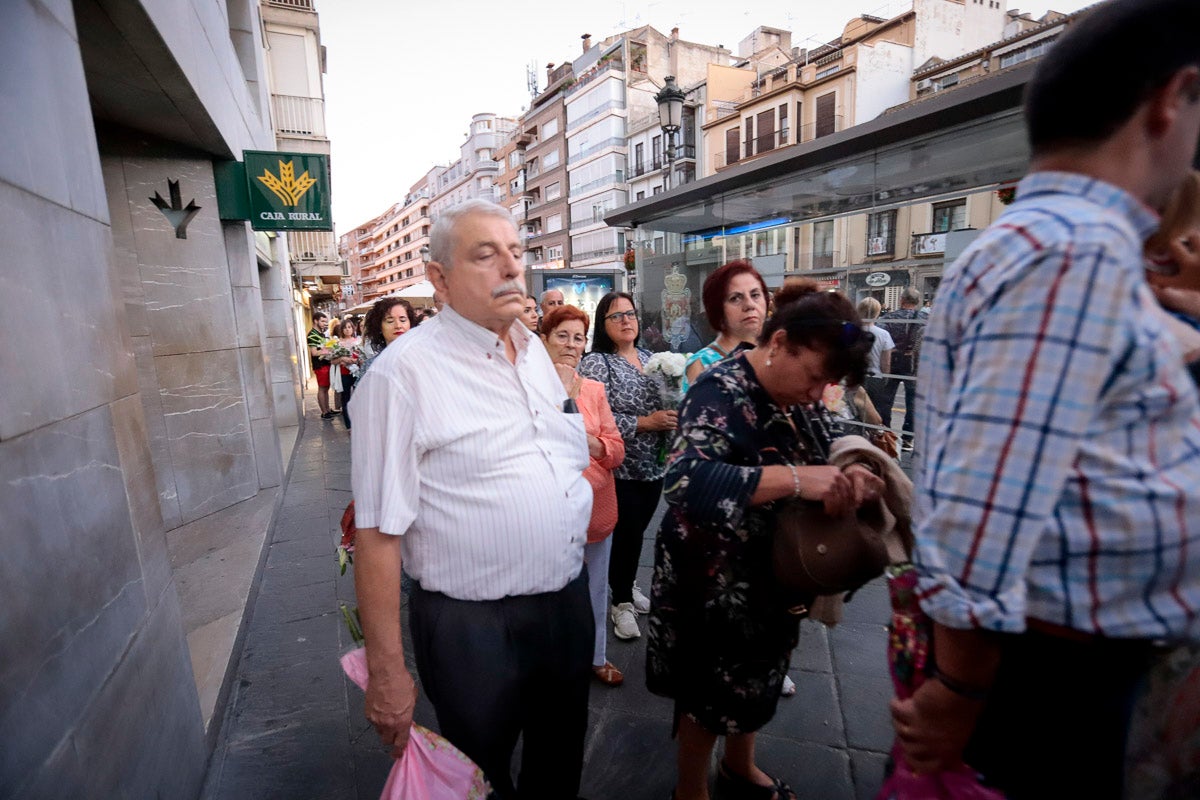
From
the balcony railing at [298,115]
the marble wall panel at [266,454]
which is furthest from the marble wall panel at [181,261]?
the balcony railing at [298,115]

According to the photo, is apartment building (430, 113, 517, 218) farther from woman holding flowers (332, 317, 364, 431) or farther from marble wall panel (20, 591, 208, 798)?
marble wall panel (20, 591, 208, 798)

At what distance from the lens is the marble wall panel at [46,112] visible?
1375 millimetres

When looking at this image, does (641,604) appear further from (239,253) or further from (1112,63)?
(239,253)

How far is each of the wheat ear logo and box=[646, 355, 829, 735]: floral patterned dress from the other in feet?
16.9

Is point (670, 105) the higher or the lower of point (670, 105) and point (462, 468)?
the higher

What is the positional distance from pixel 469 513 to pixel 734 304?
1.77m

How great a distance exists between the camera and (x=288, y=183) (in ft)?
17.4

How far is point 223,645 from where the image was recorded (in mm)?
2902

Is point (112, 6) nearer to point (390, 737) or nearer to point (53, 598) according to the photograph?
point (53, 598)

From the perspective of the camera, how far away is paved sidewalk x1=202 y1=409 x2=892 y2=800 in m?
2.17

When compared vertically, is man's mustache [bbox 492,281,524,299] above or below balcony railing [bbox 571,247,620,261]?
below

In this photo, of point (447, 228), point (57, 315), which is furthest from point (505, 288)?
point (57, 315)

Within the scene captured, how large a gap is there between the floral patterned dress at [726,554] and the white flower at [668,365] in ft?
4.44

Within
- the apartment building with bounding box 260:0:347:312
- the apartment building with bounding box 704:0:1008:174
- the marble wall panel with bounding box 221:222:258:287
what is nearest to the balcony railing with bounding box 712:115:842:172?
the apartment building with bounding box 704:0:1008:174
